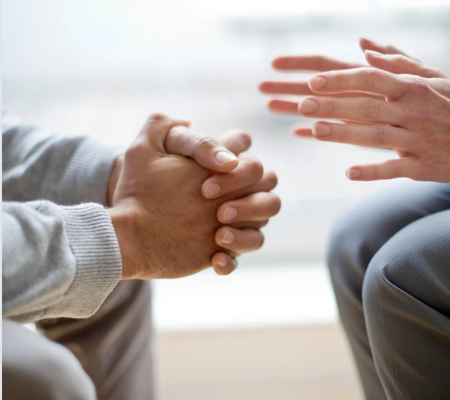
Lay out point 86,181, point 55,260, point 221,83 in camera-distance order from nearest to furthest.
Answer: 1. point 55,260
2. point 86,181
3. point 221,83

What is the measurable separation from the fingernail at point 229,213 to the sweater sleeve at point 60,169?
0.23m

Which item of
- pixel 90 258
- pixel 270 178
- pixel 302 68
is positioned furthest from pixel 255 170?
pixel 90 258

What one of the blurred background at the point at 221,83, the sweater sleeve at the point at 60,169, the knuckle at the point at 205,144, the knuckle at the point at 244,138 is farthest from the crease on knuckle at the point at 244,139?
the blurred background at the point at 221,83

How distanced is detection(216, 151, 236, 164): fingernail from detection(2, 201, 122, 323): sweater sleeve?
0.24 meters

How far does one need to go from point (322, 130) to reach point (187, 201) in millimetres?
268

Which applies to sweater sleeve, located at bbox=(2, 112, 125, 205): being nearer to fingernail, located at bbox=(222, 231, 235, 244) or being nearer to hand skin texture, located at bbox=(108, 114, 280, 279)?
hand skin texture, located at bbox=(108, 114, 280, 279)

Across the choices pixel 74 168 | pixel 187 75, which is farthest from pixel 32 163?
pixel 187 75

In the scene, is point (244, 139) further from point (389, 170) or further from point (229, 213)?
point (389, 170)

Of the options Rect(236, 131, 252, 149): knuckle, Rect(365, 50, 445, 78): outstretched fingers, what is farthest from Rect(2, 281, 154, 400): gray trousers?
Rect(365, 50, 445, 78): outstretched fingers

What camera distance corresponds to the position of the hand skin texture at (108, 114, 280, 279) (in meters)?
0.88

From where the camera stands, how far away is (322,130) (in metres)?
0.79

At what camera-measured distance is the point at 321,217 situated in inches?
71.1

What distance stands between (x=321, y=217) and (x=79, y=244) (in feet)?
4.08

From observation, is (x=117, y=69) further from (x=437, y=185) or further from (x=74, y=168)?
(x=437, y=185)
